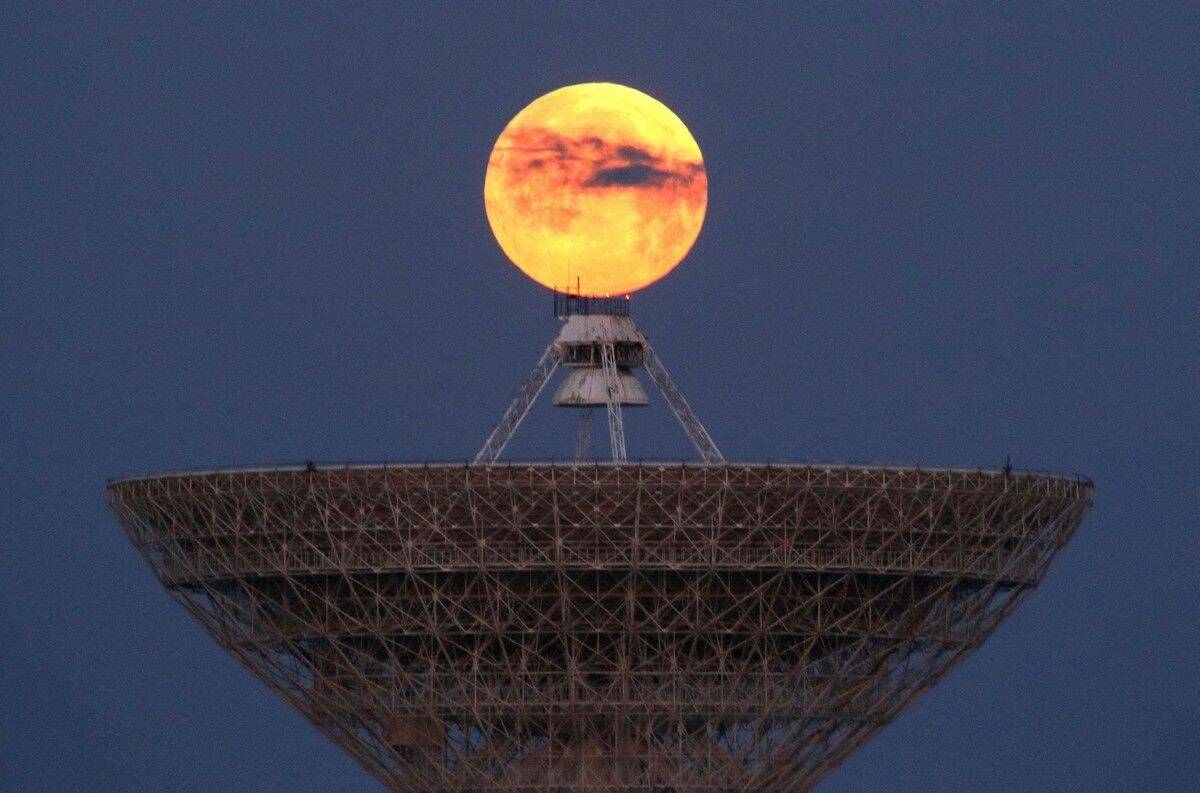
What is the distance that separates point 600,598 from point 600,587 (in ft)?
0.85

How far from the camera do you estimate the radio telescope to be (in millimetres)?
96188

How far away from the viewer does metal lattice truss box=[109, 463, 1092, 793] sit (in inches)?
3787

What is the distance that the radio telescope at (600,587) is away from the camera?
96188 millimetres

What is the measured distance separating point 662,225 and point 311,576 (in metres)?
12.1

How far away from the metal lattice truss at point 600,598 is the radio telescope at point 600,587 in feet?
0.23

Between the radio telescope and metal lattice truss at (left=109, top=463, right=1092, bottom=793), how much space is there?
0.07 meters

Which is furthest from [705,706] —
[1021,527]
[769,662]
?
[1021,527]

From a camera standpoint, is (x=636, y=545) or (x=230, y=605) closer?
(x=636, y=545)

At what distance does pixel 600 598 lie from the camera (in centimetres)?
9794

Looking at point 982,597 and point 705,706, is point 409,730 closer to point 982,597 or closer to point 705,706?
point 705,706

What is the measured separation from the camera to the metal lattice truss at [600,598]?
96188 mm

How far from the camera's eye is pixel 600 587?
98.0 metres

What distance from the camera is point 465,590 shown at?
322ft

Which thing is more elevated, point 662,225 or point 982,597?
point 662,225
